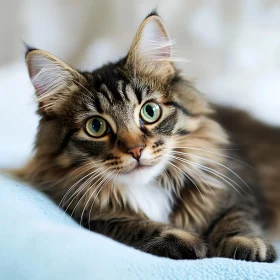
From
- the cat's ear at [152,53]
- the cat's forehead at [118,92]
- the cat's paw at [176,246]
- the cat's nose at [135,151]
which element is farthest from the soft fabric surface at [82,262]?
the cat's ear at [152,53]

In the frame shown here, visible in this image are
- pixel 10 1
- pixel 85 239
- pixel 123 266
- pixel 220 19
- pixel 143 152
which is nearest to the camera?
pixel 123 266

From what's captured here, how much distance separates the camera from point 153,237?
4.00 feet

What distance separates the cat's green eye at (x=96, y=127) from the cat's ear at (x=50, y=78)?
0.16 metres

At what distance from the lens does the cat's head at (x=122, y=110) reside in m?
1.28

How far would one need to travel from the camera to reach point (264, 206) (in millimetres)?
1586

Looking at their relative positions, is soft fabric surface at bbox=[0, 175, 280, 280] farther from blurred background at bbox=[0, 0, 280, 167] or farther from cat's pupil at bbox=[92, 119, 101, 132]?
blurred background at bbox=[0, 0, 280, 167]

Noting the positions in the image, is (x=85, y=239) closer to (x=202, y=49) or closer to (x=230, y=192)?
(x=230, y=192)

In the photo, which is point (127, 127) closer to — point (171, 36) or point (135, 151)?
point (135, 151)

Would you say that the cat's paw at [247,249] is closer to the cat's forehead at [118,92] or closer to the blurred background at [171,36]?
the cat's forehead at [118,92]

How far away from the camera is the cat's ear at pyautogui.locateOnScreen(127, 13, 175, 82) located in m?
1.40

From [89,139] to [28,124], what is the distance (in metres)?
0.96

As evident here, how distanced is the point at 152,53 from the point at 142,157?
16.0 inches

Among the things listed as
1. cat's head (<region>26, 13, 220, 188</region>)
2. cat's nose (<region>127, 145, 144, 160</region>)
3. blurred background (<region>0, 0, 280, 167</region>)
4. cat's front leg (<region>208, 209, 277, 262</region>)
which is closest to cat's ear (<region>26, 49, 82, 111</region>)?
cat's head (<region>26, 13, 220, 188</region>)

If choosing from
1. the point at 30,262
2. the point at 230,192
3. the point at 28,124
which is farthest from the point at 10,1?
the point at 30,262
